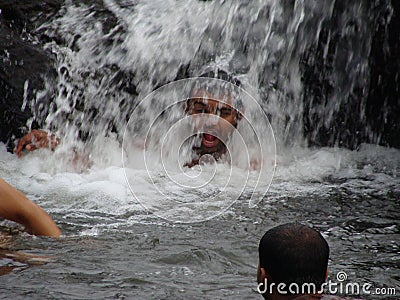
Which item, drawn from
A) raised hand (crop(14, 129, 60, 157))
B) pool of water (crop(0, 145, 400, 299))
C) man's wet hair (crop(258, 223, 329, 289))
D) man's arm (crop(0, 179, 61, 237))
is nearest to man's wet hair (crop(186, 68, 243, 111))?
pool of water (crop(0, 145, 400, 299))

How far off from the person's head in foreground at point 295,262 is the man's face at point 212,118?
13.6 feet

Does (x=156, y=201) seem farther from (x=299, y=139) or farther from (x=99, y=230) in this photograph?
(x=299, y=139)

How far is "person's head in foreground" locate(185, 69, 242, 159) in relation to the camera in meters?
6.98

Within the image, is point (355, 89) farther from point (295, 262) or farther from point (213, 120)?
point (295, 262)

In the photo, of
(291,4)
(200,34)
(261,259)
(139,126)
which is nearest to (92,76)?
(139,126)

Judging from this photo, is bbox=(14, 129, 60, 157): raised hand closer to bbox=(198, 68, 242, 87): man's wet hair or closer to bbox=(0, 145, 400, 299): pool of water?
bbox=(0, 145, 400, 299): pool of water

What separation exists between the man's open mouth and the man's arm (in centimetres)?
291

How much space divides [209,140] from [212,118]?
0.24m

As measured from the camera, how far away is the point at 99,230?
4.68 meters

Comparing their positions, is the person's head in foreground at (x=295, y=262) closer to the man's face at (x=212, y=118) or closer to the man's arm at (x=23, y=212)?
the man's arm at (x=23, y=212)

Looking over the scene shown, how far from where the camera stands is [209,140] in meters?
7.10

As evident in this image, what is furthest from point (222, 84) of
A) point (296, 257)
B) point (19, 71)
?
point (296, 257)

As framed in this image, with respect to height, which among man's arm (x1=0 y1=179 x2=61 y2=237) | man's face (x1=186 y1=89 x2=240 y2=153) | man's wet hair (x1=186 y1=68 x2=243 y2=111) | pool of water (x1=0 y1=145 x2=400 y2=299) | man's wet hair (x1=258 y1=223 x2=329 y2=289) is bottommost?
pool of water (x1=0 y1=145 x2=400 y2=299)

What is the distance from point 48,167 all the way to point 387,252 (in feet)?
10.9
